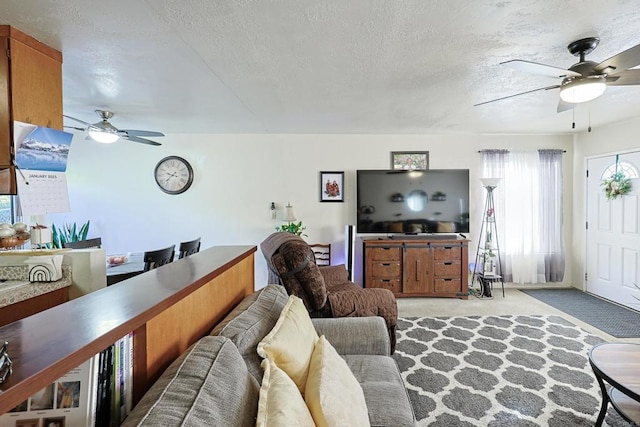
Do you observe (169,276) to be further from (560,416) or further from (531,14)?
(560,416)

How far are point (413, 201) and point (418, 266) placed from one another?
0.93 meters

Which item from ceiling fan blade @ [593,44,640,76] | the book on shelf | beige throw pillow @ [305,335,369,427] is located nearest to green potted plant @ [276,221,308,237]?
beige throw pillow @ [305,335,369,427]

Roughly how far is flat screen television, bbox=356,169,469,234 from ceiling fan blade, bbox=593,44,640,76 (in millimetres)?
2710

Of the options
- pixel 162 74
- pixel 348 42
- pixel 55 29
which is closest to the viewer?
pixel 55 29

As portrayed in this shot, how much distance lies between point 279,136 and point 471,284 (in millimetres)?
3626

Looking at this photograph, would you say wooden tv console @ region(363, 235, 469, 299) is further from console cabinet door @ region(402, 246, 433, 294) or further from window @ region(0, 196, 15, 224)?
window @ region(0, 196, 15, 224)

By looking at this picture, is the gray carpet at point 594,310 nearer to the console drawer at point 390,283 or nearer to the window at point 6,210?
the console drawer at point 390,283

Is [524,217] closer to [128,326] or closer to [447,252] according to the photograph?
[447,252]

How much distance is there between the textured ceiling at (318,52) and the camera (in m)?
1.62

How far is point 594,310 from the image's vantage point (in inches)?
152

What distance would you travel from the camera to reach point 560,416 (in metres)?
1.96

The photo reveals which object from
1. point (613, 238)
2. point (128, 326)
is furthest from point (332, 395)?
point (613, 238)

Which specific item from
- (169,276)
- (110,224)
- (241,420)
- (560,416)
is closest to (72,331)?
(241,420)

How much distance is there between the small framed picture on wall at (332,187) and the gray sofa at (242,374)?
115 inches
